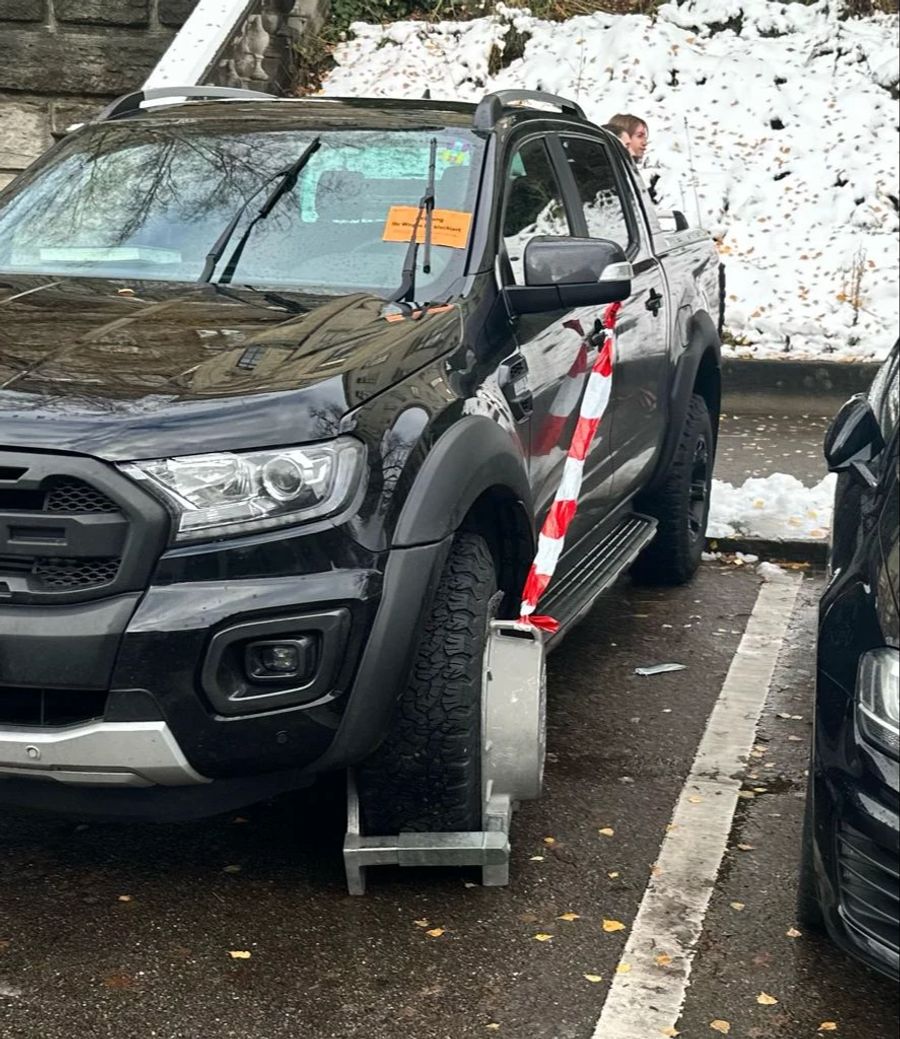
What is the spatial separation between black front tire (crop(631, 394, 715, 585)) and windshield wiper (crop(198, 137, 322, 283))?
7.68 feet

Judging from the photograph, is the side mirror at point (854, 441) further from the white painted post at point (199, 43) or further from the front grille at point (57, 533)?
the white painted post at point (199, 43)

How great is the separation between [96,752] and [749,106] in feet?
38.7


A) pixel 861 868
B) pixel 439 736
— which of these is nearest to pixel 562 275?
pixel 439 736

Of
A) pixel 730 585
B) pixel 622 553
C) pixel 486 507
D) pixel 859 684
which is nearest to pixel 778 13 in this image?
pixel 730 585

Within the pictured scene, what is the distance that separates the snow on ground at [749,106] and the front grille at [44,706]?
8.95m

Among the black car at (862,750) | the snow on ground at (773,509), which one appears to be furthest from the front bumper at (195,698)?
the snow on ground at (773,509)

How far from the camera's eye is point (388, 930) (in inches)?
142

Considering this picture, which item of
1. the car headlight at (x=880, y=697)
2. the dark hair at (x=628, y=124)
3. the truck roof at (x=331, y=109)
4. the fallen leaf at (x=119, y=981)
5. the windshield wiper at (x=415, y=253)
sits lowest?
the fallen leaf at (x=119, y=981)

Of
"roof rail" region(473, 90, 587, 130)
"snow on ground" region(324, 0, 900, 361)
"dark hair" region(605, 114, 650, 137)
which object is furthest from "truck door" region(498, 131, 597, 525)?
"snow on ground" region(324, 0, 900, 361)

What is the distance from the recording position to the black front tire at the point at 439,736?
3600 millimetres

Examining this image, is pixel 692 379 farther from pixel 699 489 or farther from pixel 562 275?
pixel 562 275

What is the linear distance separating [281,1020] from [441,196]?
91.7 inches

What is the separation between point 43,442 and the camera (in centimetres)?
320

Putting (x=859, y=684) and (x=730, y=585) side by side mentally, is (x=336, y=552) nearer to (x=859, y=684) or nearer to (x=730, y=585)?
(x=859, y=684)
